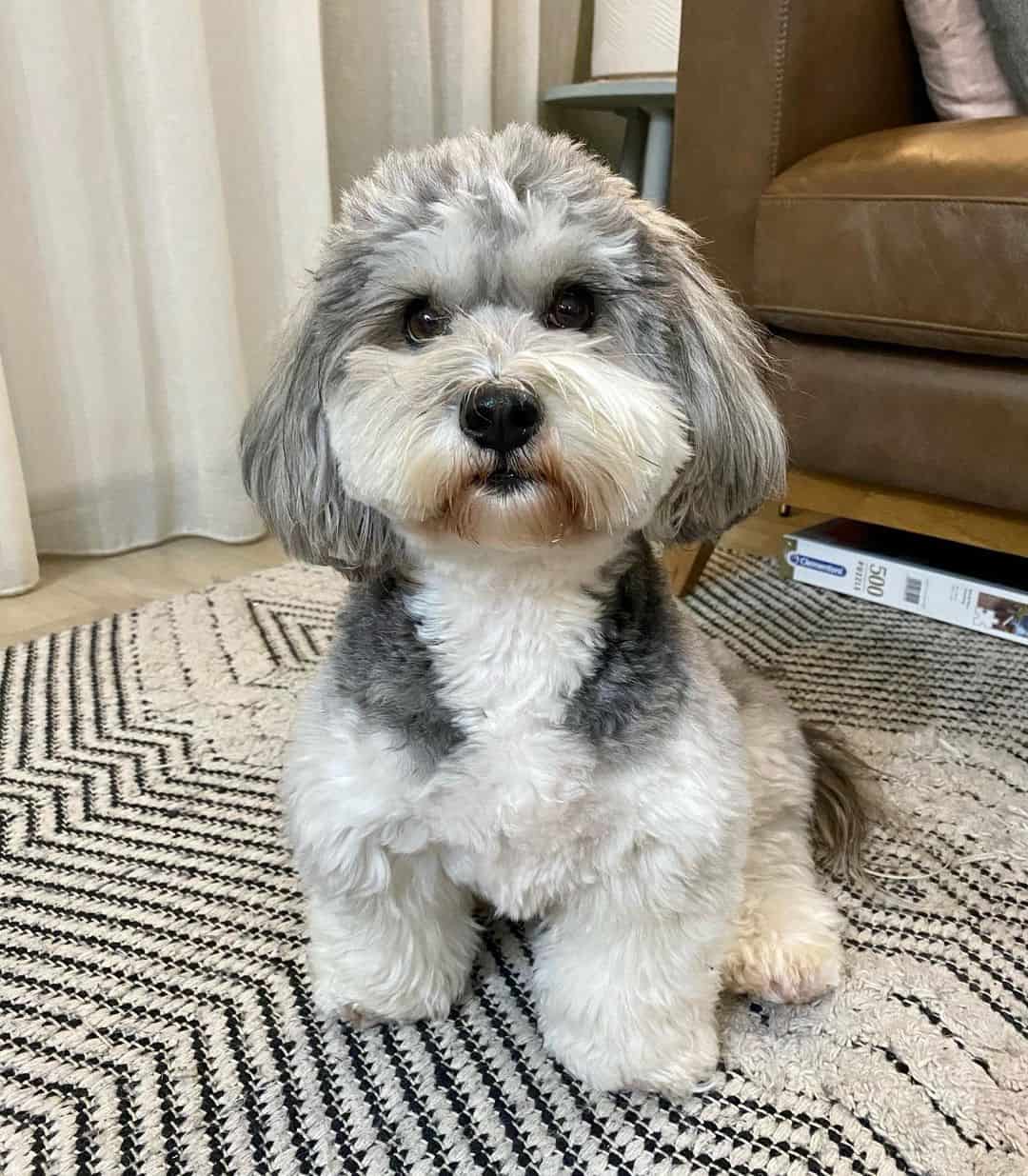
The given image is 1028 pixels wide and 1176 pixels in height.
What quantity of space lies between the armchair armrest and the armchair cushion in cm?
5

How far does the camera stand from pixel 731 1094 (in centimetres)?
84

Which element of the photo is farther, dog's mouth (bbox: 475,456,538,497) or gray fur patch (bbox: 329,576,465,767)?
gray fur patch (bbox: 329,576,465,767)

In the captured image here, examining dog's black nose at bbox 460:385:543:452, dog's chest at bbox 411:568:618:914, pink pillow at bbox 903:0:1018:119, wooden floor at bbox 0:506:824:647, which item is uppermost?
pink pillow at bbox 903:0:1018:119

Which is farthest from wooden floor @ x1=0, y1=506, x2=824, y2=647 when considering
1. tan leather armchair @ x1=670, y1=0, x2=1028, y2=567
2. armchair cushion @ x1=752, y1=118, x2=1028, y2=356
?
armchair cushion @ x1=752, y1=118, x2=1028, y2=356

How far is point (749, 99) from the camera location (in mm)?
1466

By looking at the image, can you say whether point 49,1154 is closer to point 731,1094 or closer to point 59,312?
point 731,1094

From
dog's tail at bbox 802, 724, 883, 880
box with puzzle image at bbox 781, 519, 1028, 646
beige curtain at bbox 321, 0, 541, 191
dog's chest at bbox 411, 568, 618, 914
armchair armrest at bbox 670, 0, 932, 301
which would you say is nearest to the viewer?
dog's chest at bbox 411, 568, 618, 914

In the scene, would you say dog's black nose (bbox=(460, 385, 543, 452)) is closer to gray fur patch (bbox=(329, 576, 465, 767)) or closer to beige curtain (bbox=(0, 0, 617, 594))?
gray fur patch (bbox=(329, 576, 465, 767))

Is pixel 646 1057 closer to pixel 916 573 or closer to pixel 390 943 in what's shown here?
pixel 390 943

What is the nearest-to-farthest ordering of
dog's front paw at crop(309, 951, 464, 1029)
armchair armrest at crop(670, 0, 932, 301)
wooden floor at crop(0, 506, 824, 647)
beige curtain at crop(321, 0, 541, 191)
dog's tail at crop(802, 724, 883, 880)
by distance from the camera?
dog's front paw at crop(309, 951, 464, 1029)
dog's tail at crop(802, 724, 883, 880)
armchair armrest at crop(670, 0, 932, 301)
wooden floor at crop(0, 506, 824, 647)
beige curtain at crop(321, 0, 541, 191)

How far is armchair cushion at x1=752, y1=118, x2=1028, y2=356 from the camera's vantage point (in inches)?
49.4

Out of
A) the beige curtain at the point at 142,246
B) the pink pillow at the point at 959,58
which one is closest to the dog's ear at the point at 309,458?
the beige curtain at the point at 142,246

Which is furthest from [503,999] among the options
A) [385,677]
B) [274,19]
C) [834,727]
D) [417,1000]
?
[274,19]

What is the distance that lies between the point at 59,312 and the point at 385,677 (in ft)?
4.34
